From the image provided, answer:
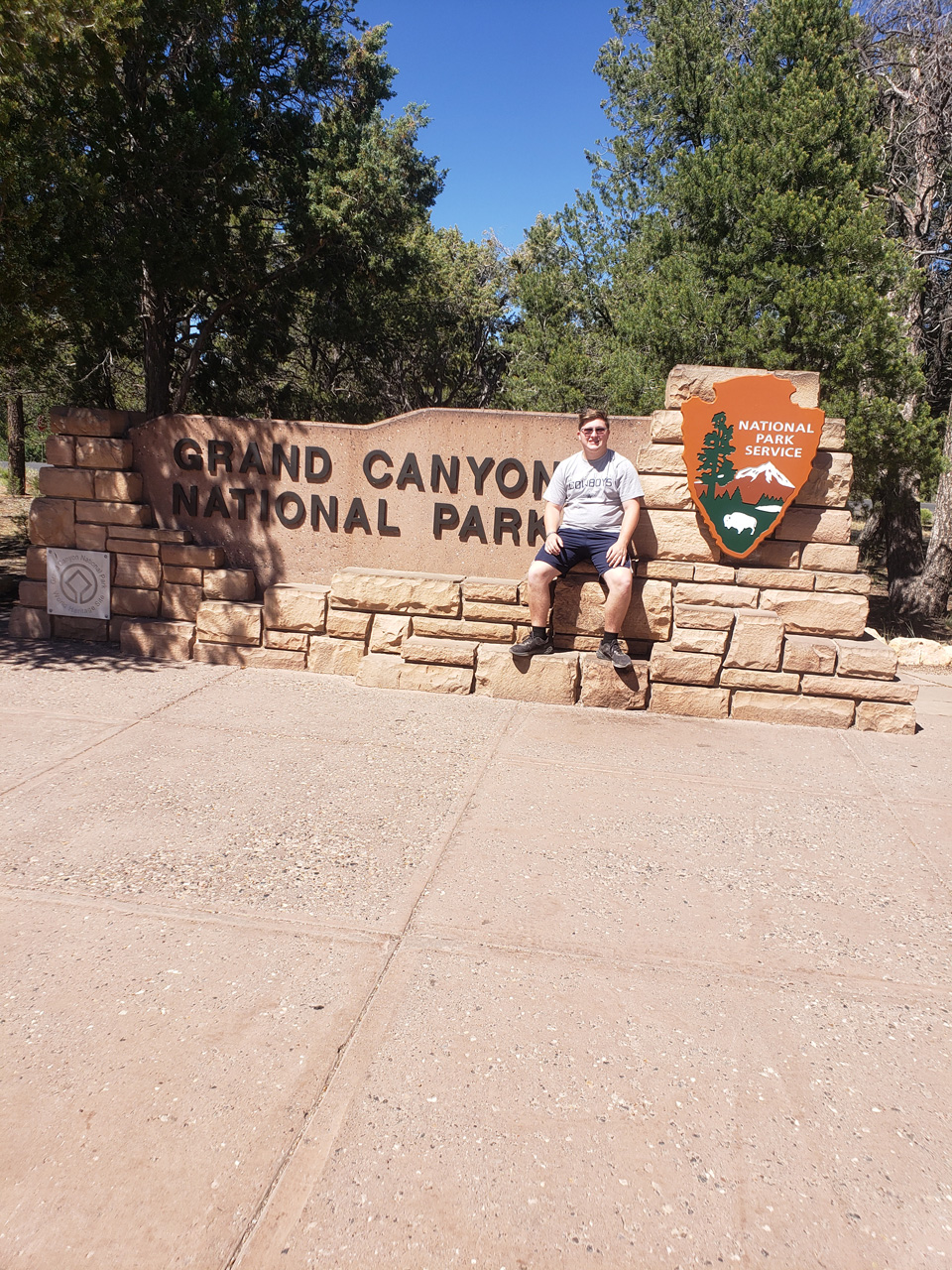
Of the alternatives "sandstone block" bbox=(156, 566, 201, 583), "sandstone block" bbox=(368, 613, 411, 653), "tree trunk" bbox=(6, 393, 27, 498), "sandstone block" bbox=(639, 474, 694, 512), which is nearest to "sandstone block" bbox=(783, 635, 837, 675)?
"sandstone block" bbox=(639, 474, 694, 512)

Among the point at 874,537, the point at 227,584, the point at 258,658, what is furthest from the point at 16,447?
the point at 874,537

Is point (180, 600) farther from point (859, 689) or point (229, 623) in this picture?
point (859, 689)

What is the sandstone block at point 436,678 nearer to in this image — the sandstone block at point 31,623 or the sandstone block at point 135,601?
the sandstone block at point 135,601

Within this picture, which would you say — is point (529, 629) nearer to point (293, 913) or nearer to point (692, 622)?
point (692, 622)

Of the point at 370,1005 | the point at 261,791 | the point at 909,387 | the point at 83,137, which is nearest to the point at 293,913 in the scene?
the point at 370,1005

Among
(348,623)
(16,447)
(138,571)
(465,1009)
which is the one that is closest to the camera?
(465,1009)

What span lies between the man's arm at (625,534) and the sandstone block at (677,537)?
14.6 inches

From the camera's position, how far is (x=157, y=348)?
13750 mm

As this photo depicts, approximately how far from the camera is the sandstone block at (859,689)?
579 centimetres

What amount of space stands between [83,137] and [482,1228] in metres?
11.4

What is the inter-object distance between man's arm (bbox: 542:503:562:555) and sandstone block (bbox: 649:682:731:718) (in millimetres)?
1092

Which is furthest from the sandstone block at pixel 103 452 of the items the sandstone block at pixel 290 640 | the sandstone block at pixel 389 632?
the sandstone block at pixel 389 632

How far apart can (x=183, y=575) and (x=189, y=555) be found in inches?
6.6

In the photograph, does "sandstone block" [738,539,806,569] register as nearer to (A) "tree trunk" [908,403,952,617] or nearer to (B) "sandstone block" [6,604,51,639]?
(B) "sandstone block" [6,604,51,639]
